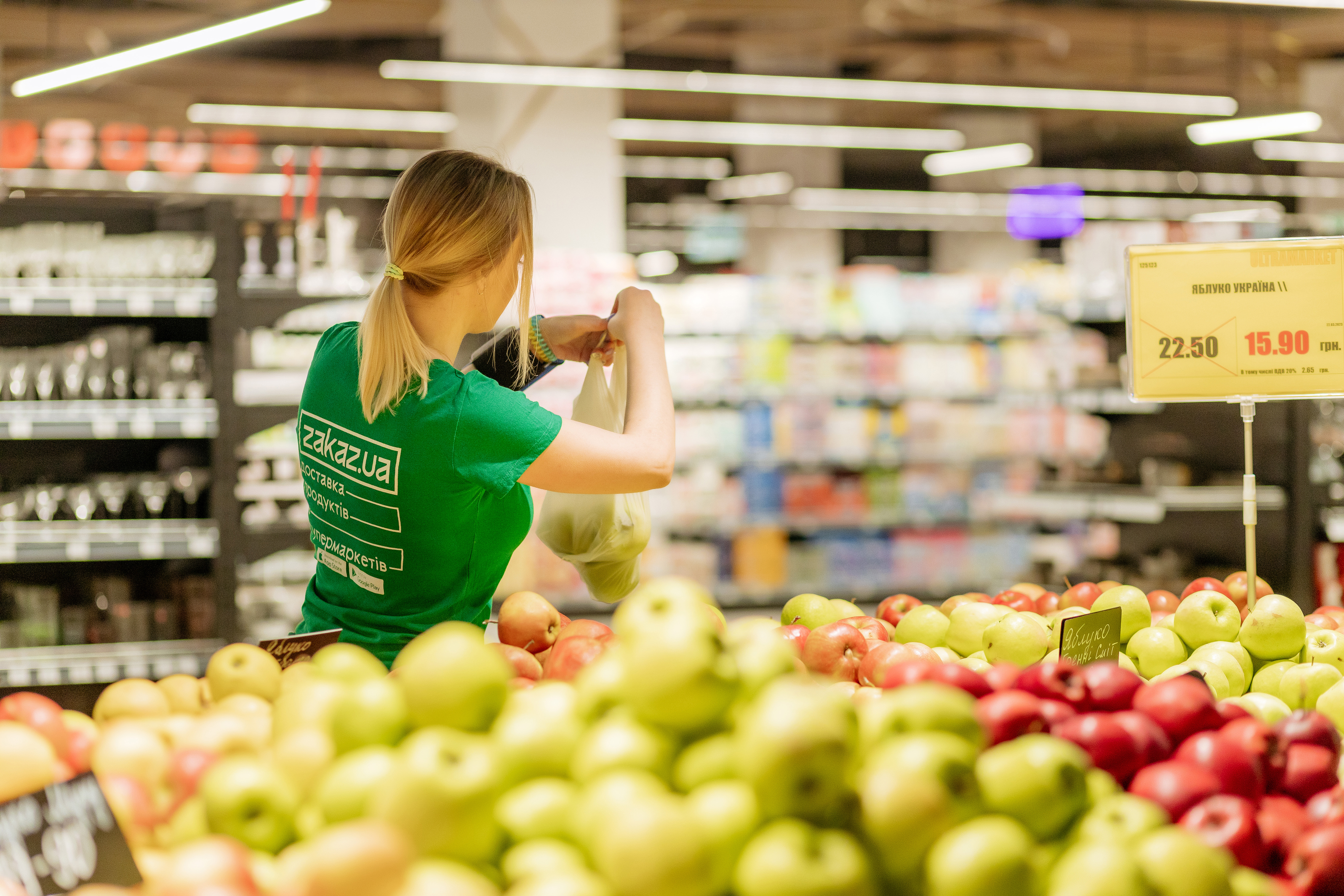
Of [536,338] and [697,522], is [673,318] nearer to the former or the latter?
[697,522]

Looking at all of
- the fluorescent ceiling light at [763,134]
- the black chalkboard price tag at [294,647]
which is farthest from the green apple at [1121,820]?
the fluorescent ceiling light at [763,134]

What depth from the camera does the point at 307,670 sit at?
128 centimetres

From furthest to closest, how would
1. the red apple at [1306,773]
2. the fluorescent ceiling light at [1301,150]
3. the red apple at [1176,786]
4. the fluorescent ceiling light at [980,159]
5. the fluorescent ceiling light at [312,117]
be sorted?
the fluorescent ceiling light at [980,159]
the fluorescent ceiling light at [1301,150]
the fluorescent ceiling light at [312,117]
the red apple at [1306,773]
the red apple at [1176,786]

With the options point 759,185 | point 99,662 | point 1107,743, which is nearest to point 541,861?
point 1107,743

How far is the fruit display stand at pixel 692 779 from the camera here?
821 mm

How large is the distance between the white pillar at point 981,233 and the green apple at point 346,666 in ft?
39.0

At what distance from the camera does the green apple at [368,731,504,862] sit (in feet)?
2.78

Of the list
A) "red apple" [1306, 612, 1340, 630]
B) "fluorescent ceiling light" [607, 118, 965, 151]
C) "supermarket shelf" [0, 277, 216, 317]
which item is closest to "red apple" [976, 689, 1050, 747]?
"red apple" [1306, 612, 1340, 630]

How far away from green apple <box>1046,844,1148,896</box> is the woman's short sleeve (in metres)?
1.05

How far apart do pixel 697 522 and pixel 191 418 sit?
287 cm

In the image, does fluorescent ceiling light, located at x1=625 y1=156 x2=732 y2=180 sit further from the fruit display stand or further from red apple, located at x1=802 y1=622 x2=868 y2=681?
the fruit display stand

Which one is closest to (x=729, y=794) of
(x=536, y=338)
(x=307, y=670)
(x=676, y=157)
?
(x=307, y=670)

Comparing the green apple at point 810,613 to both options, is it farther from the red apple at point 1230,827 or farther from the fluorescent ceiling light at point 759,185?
the fluorescent ceiling light at point 759,185

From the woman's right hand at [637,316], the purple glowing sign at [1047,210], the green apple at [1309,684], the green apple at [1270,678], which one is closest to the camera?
the green apple at [1309,684]
